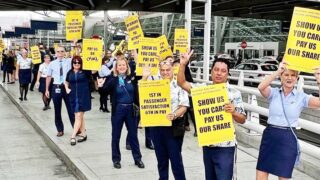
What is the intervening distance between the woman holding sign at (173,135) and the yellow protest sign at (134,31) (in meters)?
3.05

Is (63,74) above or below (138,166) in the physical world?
above

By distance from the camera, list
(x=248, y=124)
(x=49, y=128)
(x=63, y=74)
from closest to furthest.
Answer: (x=248, y=124) < (x=63, y=74) < (x=49, y=128)

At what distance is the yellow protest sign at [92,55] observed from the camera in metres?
8.29

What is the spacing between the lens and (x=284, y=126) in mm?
4477

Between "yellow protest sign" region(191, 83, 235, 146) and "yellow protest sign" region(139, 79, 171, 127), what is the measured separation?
97 cm

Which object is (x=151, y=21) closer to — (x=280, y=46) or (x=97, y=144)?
(x=280, y=46)

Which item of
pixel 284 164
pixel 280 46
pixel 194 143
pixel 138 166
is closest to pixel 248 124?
pixel 194 143

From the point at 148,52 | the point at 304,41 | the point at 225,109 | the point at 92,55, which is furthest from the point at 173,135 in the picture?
the point at 92,55

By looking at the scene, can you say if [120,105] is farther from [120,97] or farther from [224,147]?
[224,147]

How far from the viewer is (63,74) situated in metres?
9.44

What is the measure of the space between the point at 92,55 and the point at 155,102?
3.10 m

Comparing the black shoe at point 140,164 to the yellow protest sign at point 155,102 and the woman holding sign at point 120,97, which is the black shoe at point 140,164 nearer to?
the woman holding sign at point 120,97

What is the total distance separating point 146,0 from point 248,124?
15.3m

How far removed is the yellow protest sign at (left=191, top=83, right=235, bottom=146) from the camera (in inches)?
171
